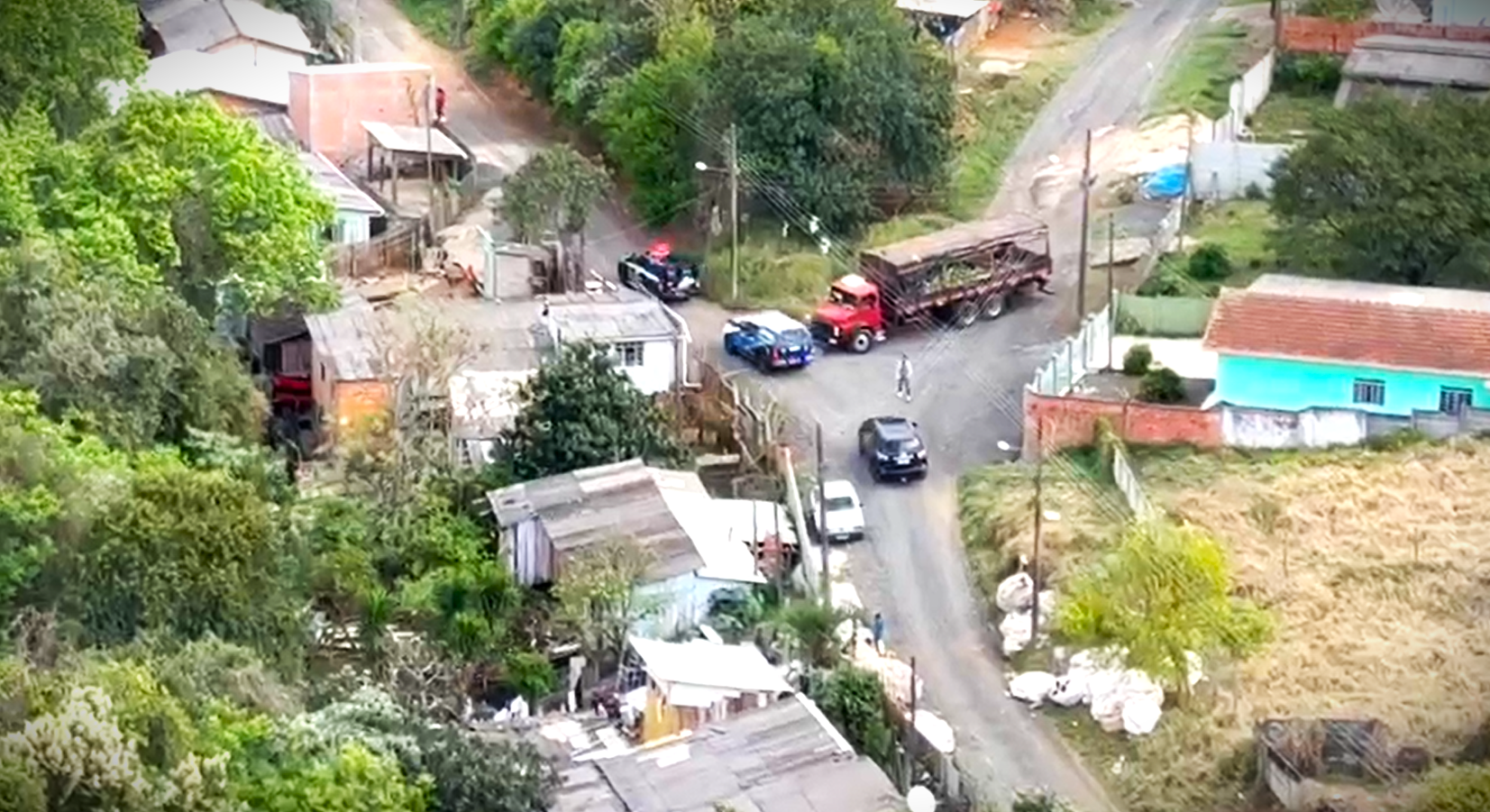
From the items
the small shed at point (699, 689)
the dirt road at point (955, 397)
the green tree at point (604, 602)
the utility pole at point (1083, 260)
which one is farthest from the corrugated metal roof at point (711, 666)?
the utility pole at point (1083, 260)

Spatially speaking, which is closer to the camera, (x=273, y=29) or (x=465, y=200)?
(x=465, y=200)

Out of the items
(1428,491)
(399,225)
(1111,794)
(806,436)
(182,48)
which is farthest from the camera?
(182,48)

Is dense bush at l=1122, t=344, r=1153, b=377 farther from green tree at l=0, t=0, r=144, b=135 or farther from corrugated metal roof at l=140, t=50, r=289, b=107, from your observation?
corrugated metal roof at l=140, t=50, r=289, b=107

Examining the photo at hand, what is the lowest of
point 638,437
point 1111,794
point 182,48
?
point 1111,794

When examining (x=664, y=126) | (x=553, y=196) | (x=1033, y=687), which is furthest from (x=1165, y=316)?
(x=1033, y=687)

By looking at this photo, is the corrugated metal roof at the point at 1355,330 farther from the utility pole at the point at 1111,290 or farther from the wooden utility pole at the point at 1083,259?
the wooden utility pole at the point at 1083,259

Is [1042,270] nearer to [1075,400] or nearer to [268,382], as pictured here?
[1075,400]

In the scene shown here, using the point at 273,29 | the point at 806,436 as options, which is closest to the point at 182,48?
the point at 273,29

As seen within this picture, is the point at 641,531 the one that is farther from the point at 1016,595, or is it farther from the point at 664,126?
the point at 664,126

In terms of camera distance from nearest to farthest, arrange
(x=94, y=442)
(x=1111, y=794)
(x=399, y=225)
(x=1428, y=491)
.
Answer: (x=1111, y=794), (x=94, y=442), (x=1428, y=491), (x=399, y=225)
